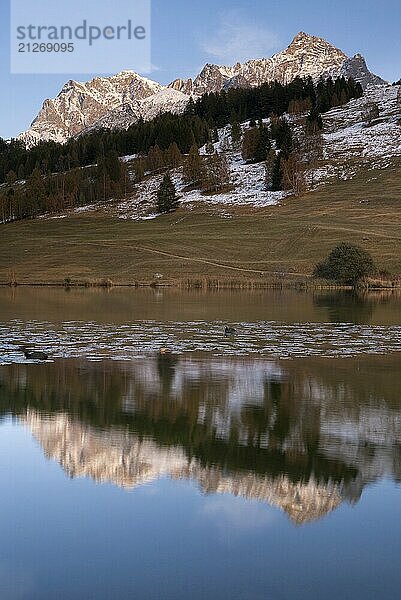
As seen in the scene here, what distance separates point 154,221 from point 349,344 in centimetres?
11339

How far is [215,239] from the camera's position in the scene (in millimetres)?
120750

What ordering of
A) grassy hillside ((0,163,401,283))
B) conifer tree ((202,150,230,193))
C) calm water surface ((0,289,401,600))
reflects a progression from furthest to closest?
conifer tree ((202,150,230,193)), grassy hillside ((0,163,401,283)), calm water surface ((0,289,401,600))

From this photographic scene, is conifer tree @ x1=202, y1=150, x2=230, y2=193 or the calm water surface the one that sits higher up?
conifer tree @ x1=202, y1=150, x2=230, y2=193

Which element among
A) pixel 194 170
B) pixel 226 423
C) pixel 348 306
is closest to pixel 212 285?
pixel 348 306

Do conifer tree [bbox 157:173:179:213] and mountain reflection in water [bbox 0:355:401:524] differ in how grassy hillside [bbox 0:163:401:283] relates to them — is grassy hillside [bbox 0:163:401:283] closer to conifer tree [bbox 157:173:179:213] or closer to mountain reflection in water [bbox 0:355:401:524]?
conifer tree [bbox 157:173:179:213]

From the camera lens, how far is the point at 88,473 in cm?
1597

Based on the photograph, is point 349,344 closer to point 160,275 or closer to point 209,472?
point 209,472

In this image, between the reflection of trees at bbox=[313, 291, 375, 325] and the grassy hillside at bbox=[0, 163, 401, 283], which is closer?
the reflection of trees at bbox=[313, 291, 375, 325]

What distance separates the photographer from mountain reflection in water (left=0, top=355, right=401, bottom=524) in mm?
15602

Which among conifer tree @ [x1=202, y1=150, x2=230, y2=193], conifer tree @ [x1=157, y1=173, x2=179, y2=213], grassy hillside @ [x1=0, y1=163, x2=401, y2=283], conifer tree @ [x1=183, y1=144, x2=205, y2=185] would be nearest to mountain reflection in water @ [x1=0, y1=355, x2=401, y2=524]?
grassy hillside @ [x1=0, y1=163, x2=401, y2=283]

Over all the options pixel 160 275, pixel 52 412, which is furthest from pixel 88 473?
pixel 160 275

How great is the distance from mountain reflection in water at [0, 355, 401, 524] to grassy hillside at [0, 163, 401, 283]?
6561 centimetres

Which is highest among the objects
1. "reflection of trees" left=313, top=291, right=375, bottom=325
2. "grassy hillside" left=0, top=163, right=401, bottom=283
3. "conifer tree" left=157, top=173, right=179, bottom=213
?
"conifer tree" left=157, top=173, right=179, bottom=213

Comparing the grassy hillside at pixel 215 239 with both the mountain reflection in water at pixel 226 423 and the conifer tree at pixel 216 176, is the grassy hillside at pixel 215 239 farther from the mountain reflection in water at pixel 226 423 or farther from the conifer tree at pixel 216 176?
the mountain reflection in water at pixel 226 423
